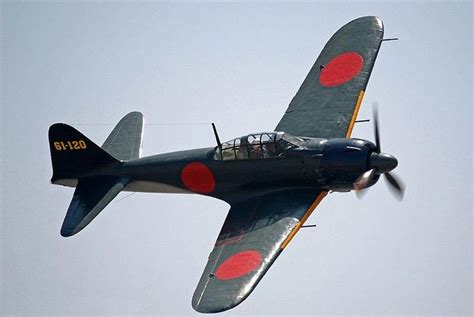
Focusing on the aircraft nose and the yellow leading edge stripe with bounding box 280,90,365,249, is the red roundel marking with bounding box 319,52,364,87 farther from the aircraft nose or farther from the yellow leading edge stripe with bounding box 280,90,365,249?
the aircraft nose

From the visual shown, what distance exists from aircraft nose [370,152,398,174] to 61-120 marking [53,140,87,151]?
7.69 m

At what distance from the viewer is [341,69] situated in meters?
24.5

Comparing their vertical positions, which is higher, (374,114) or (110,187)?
(374,114)

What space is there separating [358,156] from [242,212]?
10.2 ft

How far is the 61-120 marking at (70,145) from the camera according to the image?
23.8 meters

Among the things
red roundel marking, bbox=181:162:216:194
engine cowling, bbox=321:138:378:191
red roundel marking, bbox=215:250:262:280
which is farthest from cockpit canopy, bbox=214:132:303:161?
red roundel marking, bbox=215:250:262:280

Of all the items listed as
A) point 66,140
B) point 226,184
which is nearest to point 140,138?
Answer: point 66,140

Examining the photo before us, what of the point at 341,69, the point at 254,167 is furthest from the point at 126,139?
the point at 341,69

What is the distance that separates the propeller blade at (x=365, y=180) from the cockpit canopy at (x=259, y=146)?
5.40ft

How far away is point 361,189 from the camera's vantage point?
2091cm

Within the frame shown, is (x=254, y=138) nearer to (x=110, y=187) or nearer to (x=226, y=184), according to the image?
(x=226, y=184)

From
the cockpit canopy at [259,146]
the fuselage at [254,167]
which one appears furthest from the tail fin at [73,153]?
the cockpit canopy at [259,146]

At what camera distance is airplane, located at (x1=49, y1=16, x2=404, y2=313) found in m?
20.1

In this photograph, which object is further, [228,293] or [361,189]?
[361,189]
